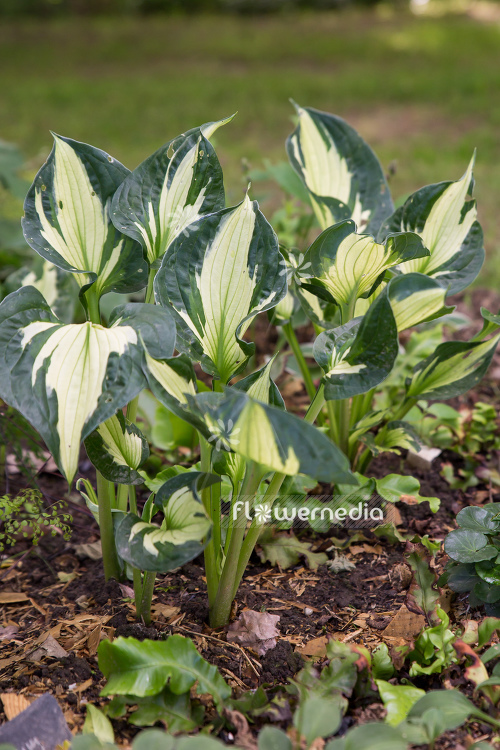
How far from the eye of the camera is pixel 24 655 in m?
1.41

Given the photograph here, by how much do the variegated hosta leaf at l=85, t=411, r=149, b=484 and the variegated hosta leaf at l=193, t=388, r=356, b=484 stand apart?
0.29 metres

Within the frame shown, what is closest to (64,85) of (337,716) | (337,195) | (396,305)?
(337,195)

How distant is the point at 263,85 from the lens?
7.43 metres

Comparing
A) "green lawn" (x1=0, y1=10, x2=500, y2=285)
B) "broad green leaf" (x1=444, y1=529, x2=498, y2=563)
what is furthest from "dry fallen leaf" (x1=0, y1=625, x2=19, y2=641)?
"green lawn" (x1=0, y1=10, x2=500, y2=285)

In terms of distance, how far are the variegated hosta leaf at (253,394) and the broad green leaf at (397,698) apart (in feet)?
1.61

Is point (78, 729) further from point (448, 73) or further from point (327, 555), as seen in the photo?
point (448, 73)

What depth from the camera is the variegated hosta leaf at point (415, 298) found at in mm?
1278

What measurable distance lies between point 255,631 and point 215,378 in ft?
1.79

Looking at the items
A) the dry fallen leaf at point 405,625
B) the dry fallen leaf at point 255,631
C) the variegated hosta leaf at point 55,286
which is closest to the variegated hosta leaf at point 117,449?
the dry fallen leaf at point 255,631

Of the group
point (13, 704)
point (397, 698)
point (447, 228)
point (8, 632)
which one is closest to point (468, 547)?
point (397, 698)

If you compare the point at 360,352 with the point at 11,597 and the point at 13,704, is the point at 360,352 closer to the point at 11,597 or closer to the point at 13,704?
the point at 13,704

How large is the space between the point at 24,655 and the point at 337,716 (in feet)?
2.41

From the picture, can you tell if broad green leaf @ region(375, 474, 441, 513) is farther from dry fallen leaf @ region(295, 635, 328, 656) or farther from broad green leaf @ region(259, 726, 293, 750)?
broad green leaf @ region(259, 726, 293, 750)

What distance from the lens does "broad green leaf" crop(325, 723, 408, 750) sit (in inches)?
38.6
